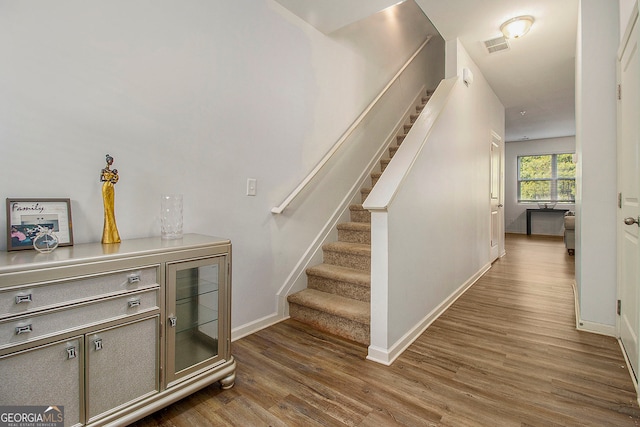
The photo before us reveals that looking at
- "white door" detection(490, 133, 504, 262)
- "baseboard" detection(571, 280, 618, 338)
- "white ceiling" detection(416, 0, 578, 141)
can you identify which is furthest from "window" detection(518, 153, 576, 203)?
"baseboard" detection(571, 280, 618, 338)

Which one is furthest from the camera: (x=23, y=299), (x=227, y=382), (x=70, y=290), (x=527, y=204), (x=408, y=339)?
(x=527, y=204)

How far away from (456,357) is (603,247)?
1.47m

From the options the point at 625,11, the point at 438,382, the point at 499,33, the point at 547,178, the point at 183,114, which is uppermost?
the point at 499,33

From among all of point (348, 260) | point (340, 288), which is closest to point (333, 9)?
point (348, 260)

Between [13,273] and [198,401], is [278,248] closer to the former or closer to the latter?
[198,401]

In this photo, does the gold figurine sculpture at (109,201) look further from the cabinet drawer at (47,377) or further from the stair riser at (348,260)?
the stair riser at (348,260)

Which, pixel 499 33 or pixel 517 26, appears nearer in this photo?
pixel 517 26

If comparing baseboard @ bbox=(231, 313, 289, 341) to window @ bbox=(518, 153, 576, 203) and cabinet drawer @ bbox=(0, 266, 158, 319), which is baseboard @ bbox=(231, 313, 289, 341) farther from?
window @ bbox=(518, 153, 576, 203)

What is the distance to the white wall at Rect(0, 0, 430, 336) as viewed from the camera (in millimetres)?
1411

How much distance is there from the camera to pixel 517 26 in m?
2.84

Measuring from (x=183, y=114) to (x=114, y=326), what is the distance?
1.23m

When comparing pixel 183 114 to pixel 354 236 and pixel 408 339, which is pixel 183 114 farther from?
pixel 408 339

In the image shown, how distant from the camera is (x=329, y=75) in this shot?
9.78 ft

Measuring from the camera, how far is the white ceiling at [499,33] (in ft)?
8.34
